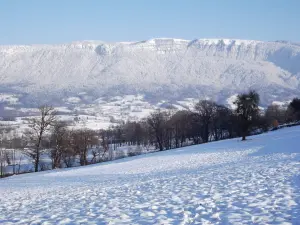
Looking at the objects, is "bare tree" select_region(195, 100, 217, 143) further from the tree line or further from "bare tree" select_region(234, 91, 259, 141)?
"bare tree" select_region(234, 91, 259, 141)

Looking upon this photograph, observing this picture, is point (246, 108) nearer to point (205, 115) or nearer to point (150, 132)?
point (205, 115)

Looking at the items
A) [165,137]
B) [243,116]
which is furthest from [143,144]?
[243,116]

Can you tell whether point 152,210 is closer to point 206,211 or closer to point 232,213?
point 206,211

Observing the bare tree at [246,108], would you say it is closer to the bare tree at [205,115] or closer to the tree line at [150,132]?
the tree line at [150,132]

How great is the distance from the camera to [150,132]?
68.7m

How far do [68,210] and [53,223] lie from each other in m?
1.57

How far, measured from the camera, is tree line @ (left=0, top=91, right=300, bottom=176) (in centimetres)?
3916

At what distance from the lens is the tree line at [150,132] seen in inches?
1542

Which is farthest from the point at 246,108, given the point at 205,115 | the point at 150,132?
the point at 150,132

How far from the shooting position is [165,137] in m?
68.1

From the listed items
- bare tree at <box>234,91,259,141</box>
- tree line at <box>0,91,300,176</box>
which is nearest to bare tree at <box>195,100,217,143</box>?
tree line at <box>0,91,300,176</box>

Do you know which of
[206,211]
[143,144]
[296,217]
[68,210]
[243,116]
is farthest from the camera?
[143,144]

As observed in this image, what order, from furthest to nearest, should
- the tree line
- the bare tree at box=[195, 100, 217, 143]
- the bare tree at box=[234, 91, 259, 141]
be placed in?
the bare tree at box=[195, 100, 217, 143] < the bare tree at box=[234, 91, 259, 141] < the tree line

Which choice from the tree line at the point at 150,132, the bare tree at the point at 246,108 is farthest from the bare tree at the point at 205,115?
the bare tree at the point at 246,108
